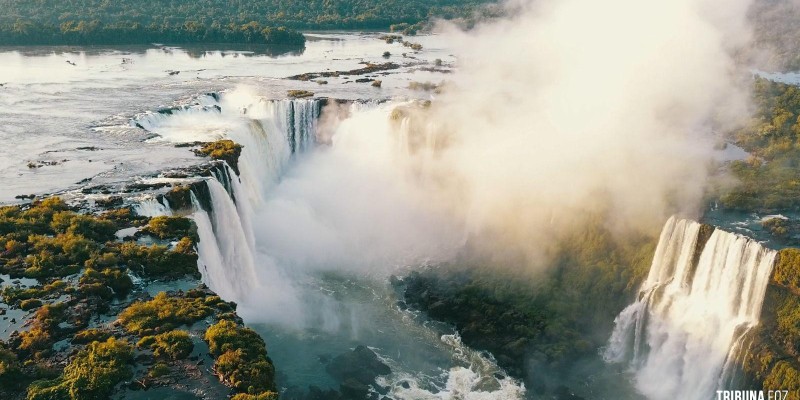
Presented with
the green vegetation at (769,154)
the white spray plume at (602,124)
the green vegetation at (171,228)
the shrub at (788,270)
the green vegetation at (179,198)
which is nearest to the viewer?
the shrub at (788,270)

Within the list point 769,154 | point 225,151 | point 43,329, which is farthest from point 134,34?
point 769,154

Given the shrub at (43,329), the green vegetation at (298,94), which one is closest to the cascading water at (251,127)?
the green vegetation at (298,94)

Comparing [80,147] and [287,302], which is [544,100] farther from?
[80,147]

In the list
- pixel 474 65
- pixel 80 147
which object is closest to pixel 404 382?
pixel 80 147

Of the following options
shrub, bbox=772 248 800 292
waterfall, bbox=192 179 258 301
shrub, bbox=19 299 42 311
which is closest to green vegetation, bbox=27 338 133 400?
shrub, bbox=19 299 42 311

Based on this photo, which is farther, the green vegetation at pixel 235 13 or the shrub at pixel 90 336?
the green vegetation at pixel 235 13

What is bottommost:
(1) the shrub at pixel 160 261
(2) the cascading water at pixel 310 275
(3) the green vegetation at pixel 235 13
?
(2) the cascading water at pixel 310 275

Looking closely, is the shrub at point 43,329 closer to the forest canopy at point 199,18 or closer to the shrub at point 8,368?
the shrub at point 8,368
